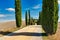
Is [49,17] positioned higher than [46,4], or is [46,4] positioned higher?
[46,4]

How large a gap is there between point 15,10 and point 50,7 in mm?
17980

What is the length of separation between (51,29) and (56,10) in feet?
6.66

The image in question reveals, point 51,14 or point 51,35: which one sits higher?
point 51,14

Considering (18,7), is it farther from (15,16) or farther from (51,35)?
(51,35)

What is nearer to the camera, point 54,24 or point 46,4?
point 54,24

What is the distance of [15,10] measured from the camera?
3350 cm

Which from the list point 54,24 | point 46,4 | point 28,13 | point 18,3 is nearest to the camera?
point 54,24

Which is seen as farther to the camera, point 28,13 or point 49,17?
point 28,13

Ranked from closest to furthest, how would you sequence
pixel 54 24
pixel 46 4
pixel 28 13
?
pixel 54 24
pixel 46 4
pixel 28 13

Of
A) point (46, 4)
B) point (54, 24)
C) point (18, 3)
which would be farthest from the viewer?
point (18, 3)

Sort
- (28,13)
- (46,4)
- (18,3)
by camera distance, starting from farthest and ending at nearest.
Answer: (28,13) < (18,3) < (46,4)

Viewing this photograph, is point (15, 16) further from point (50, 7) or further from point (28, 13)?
point (50, 7)

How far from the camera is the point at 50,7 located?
53.1ft

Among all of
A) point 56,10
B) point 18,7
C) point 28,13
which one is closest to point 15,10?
point 18,7
